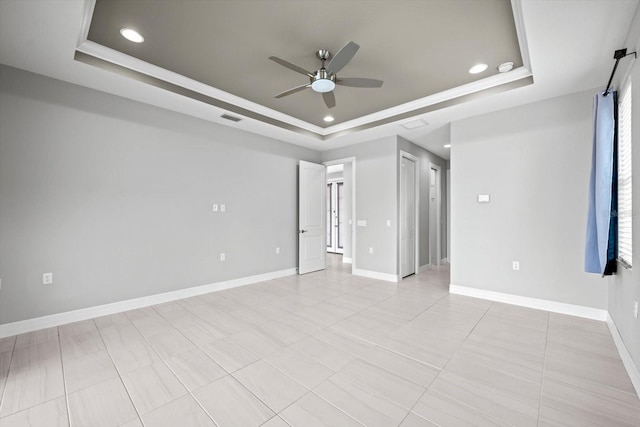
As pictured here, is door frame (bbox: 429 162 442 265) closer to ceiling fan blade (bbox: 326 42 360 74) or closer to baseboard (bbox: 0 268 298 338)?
baseboard (bbox: 0 268 298 338)

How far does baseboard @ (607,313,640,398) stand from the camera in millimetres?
1867

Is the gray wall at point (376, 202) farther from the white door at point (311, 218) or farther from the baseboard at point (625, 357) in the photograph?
the baseboard at point (625, 357)

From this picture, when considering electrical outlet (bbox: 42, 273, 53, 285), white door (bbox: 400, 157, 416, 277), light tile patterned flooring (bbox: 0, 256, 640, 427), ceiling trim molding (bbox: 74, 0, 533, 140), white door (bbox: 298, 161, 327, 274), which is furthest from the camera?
white door (bbox: 298, 161, 327, 274)

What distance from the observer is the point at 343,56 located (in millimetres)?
2387

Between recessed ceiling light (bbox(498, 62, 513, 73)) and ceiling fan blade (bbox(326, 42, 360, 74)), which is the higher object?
recessed ceiling light (bbox(498, 62, 513, 73))

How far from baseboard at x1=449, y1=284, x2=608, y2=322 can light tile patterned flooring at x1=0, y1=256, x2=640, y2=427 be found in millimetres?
178

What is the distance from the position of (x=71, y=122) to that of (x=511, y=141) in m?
5.47

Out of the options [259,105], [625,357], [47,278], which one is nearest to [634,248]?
[625,357]

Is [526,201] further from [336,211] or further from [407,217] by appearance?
[336,211]

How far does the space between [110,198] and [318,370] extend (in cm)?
318

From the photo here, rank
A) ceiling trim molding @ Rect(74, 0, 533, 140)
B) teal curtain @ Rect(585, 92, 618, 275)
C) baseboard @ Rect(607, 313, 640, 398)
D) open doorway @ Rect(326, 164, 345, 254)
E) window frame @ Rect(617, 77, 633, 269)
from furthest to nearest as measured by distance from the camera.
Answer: open doorway @ Rect(326, 164, 345, 254) < ceiling trim molding @ Rect(74, 0, 533, 140) < teal curtain @ Rect(585, 92, 618, 275) < window frame @ Rect(617, 77, 633, 269) < baseboard @ Rect(607, 313, 640, 398)

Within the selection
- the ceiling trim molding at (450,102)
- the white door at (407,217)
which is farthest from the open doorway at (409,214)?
the ceiling trim molding at (450,102)

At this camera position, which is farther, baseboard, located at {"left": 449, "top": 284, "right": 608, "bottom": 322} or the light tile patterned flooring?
baseboard, located at {"left": 449, "top": 284, "right": 608, "bottom": 322}

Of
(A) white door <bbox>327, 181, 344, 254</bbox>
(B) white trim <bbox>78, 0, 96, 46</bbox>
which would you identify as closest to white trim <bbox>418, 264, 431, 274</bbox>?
(A) white door <bbox>327, 181, 344, 254</bbox>
